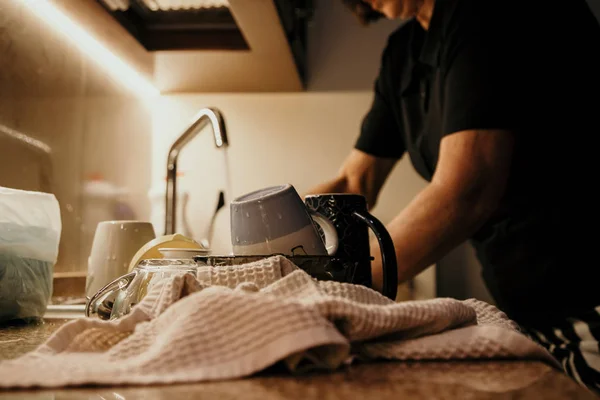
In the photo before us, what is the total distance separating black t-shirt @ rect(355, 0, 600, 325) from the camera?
42.3 inches

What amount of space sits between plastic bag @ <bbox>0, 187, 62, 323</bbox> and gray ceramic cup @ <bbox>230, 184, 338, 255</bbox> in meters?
0.28

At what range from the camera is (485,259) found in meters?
1.28

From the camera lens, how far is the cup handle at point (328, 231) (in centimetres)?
68

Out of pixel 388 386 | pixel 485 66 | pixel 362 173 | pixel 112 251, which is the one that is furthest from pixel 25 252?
pixel 362 173

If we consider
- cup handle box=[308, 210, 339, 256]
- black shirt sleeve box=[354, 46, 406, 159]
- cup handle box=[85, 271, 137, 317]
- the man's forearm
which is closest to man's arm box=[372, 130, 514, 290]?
the man's forearm

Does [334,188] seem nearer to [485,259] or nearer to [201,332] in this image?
[485,259]

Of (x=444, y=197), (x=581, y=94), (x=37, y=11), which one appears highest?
(x=37, y=11)

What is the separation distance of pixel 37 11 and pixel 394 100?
953 mm

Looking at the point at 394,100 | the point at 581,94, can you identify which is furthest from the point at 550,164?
the point at 394,100

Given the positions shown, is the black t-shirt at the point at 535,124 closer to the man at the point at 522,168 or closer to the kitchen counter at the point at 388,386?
the man at the point at 522,168

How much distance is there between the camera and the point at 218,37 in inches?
58.8

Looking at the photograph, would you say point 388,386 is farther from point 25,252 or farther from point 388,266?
point 25,252

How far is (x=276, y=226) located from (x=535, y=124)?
725 mm

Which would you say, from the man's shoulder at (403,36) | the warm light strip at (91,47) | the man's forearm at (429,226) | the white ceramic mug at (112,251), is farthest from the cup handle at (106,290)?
the man's shoulder at (403,36)
